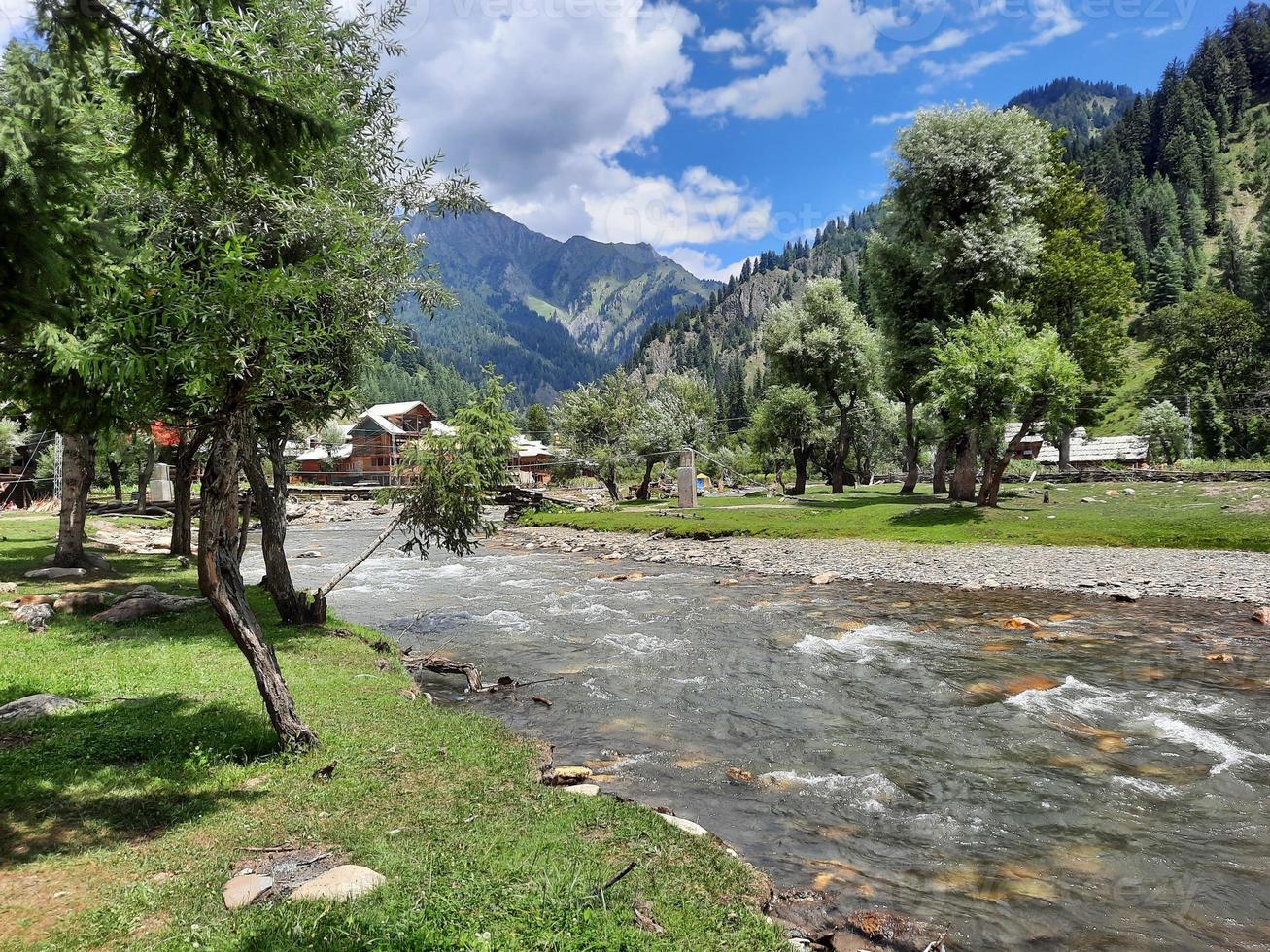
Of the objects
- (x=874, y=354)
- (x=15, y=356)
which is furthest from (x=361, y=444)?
(x=15, y=356)

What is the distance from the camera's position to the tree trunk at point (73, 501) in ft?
68.7

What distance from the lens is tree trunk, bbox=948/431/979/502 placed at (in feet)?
117

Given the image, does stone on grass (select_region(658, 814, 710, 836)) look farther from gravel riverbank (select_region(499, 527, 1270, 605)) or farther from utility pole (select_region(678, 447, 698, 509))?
utility pole (select_region(678, 447, 698, 509))

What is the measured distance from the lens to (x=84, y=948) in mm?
4543

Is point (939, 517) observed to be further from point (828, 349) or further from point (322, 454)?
point (322, 454)

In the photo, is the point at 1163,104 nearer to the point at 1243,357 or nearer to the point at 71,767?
the point at 1243,357

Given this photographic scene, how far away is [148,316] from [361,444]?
107398 millimetres

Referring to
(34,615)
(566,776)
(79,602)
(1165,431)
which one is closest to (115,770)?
(566,776)

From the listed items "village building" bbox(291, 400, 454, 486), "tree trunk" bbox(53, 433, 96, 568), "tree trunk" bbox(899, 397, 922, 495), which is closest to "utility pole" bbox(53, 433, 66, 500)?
"tree trunk" bbox(53, 433, 96, 568)

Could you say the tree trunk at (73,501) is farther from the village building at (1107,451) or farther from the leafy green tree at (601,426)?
the village building at (1107,451)

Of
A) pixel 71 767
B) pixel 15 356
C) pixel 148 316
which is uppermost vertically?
pixel 15 356

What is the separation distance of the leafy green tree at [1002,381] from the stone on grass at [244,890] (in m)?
32.1

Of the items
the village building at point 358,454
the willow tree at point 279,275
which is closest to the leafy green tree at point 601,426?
the willow tree at point 279,275

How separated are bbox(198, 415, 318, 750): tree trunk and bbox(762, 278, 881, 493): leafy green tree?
150ft
